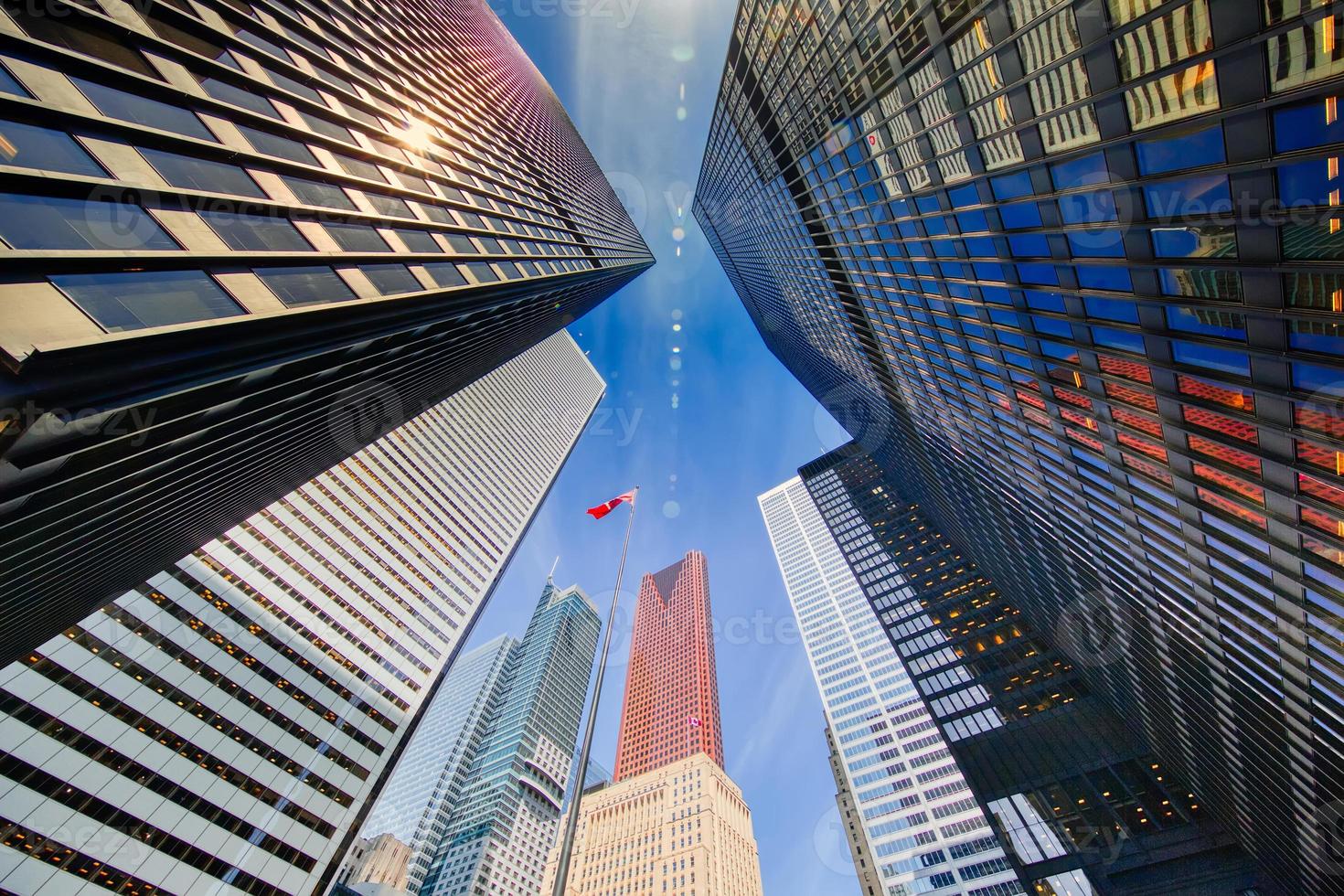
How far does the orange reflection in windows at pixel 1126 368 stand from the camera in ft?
58.5

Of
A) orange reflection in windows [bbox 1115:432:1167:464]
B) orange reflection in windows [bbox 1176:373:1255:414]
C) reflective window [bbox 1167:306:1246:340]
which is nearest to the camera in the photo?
reflective window [bbox 1167:306:1246:340]

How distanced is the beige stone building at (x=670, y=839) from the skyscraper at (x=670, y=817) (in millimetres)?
189

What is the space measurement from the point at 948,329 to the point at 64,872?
59833mm

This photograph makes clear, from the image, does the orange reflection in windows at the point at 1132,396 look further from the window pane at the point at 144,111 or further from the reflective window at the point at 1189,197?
the window pane at the point at 144,111

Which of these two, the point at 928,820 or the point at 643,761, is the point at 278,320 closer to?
the point at 928,820

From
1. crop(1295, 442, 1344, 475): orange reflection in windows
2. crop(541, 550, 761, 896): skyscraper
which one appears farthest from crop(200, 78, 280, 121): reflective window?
crop(541, 550, 761, 896): skyscraper

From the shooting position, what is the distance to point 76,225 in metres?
8.85

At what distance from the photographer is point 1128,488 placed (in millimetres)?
23281

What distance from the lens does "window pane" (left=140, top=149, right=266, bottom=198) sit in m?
11.0

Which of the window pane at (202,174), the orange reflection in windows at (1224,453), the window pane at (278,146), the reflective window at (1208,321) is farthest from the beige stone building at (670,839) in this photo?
the window pane at (202,174)

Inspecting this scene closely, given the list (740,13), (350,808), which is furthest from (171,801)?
(740,13)

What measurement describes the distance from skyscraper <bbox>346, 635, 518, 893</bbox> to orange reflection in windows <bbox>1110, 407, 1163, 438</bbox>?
14872 cm

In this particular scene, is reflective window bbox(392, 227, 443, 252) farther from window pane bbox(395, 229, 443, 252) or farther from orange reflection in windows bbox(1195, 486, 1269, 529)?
orange reflection in windows bbox(1195, 486, 1269, 529)

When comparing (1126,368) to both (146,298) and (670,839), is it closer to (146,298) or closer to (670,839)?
(146,298)
